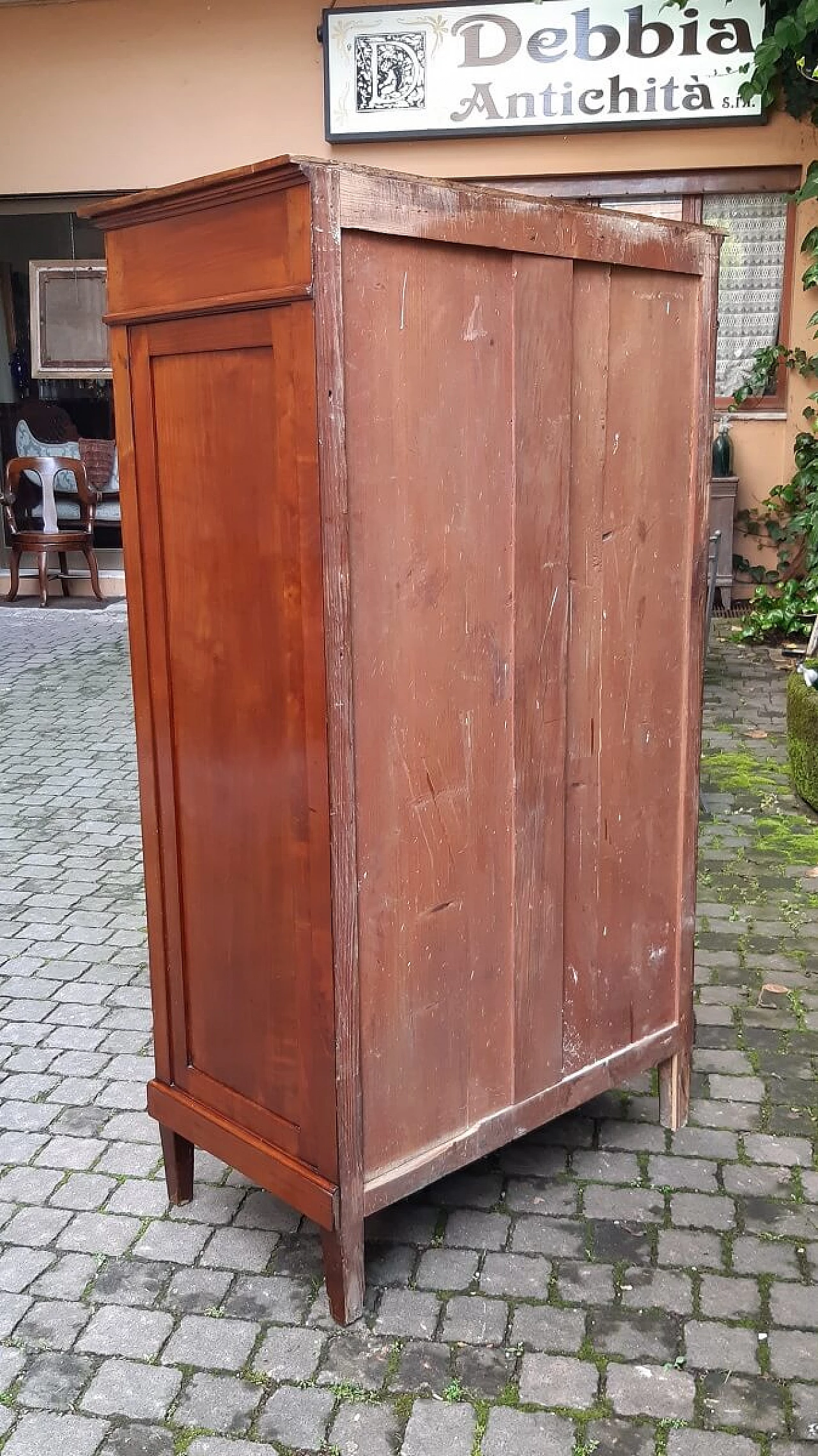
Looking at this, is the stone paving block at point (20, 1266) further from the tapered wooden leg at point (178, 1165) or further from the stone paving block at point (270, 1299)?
the stone paving block at point (270, 1299)

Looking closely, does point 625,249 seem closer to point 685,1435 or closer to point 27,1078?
point 685,1435

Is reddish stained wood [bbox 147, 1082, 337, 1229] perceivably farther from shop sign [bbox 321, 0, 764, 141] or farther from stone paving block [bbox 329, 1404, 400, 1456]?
shop sign [bbox 321, 0, 764, 141]

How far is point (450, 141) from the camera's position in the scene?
32.2ft

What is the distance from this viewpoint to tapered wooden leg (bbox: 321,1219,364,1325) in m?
2.43

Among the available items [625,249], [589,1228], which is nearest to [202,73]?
[625,249]

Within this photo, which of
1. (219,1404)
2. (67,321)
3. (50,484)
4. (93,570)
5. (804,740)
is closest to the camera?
(219,1404)

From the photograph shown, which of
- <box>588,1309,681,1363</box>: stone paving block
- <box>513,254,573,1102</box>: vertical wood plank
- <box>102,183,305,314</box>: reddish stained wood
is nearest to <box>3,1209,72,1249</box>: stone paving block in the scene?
<box>513,254,573,1102</box>: vertical wood plank

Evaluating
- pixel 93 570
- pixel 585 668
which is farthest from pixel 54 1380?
pixel 93 570

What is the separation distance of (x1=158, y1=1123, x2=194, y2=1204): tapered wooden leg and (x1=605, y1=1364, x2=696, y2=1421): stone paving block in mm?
1033

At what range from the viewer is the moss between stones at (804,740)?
546 centimetres

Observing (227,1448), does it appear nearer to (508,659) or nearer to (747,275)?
(508,659)

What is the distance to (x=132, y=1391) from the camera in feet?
7.64

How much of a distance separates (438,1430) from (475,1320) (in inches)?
11.3

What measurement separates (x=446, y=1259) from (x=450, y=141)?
906cm
